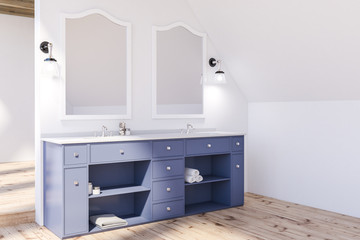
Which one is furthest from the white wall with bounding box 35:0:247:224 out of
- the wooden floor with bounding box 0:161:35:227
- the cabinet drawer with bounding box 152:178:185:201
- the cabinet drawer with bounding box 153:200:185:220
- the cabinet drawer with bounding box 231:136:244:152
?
the cabinet drawer with bounding box 153:200:185:220

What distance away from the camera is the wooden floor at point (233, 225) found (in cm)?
311

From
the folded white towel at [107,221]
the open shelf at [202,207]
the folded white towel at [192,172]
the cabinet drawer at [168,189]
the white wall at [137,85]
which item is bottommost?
the open shelf at [202,207]

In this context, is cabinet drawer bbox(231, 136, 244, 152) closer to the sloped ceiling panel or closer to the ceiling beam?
the sloped ceiling panel

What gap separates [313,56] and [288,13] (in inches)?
18.3

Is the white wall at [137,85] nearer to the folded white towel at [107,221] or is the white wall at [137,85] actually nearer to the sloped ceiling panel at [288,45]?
the sloped ceiling panel at [288,45]

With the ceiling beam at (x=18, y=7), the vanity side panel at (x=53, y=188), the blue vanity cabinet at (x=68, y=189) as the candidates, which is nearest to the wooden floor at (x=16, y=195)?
the vanity side panel at (x=53, y=188)

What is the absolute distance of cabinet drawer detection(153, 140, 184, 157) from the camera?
11.4 ft

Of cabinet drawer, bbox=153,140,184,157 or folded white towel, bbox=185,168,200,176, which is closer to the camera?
cabinet drawer, bbox=153,140,184,157

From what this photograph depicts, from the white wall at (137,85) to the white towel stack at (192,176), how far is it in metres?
0.51

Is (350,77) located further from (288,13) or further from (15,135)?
(15,135)

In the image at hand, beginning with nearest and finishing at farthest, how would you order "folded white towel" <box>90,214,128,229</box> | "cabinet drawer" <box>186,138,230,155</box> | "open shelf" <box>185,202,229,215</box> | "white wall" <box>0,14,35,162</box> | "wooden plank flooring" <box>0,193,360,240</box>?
1. "wooden plank flooring" <box>0,193,360,240</box>
2. "folded white towel" <box>90,214,128,229</box>
3. "cabinet drawer" <box>186,138,230,155</box>
4. "open shelf" <box>185,202,229,215</box>
5. "white wall" <box>0,14,35,162</box>

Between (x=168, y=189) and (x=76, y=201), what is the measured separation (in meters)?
0.84

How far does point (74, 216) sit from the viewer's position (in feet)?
10.0

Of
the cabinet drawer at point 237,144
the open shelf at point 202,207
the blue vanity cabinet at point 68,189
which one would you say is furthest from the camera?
the cabinet drawer at point 237,144
